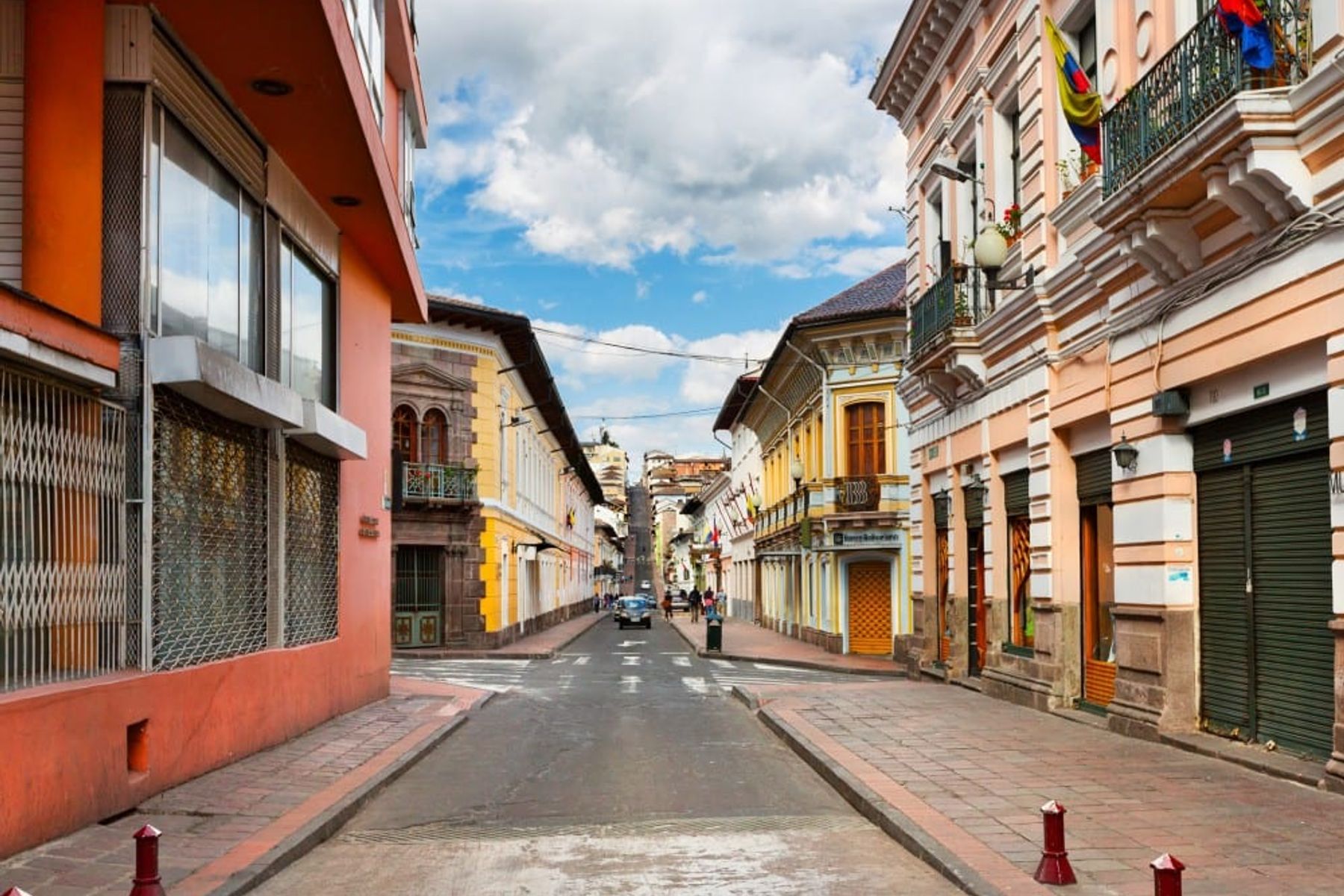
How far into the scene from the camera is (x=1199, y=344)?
1130 cm

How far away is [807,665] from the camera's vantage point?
2794cm

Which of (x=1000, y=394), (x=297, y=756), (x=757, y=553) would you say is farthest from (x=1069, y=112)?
(x=757, y=553)

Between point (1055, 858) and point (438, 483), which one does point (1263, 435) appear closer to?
point (1055, 858)

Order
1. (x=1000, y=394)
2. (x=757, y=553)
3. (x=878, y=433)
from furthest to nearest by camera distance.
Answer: (x=757, y=553) → (x=878, y=433) → (x=1000, y=394)

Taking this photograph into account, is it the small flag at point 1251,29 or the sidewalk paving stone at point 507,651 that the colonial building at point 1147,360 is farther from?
the sidewalk paving stone at point 507,651

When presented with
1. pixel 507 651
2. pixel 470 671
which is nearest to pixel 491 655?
pixel 507 651

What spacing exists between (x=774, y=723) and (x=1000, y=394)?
5661mm

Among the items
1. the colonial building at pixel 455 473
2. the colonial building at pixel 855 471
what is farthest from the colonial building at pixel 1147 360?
the colonial building at pixel 455 473

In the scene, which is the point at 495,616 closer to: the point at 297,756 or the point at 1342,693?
the point at 297,756

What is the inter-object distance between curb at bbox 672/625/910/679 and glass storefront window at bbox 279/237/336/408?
11978 millimetres

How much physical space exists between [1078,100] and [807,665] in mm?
17020

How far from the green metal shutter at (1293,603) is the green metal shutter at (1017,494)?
5.44 meters

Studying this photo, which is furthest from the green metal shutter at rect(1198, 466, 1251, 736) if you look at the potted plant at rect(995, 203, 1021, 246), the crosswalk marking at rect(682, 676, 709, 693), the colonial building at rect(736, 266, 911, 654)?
the colonial building at rect(736, 266, 911, 654)

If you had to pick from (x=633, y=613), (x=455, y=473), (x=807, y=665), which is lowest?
(x=633, y=613)
